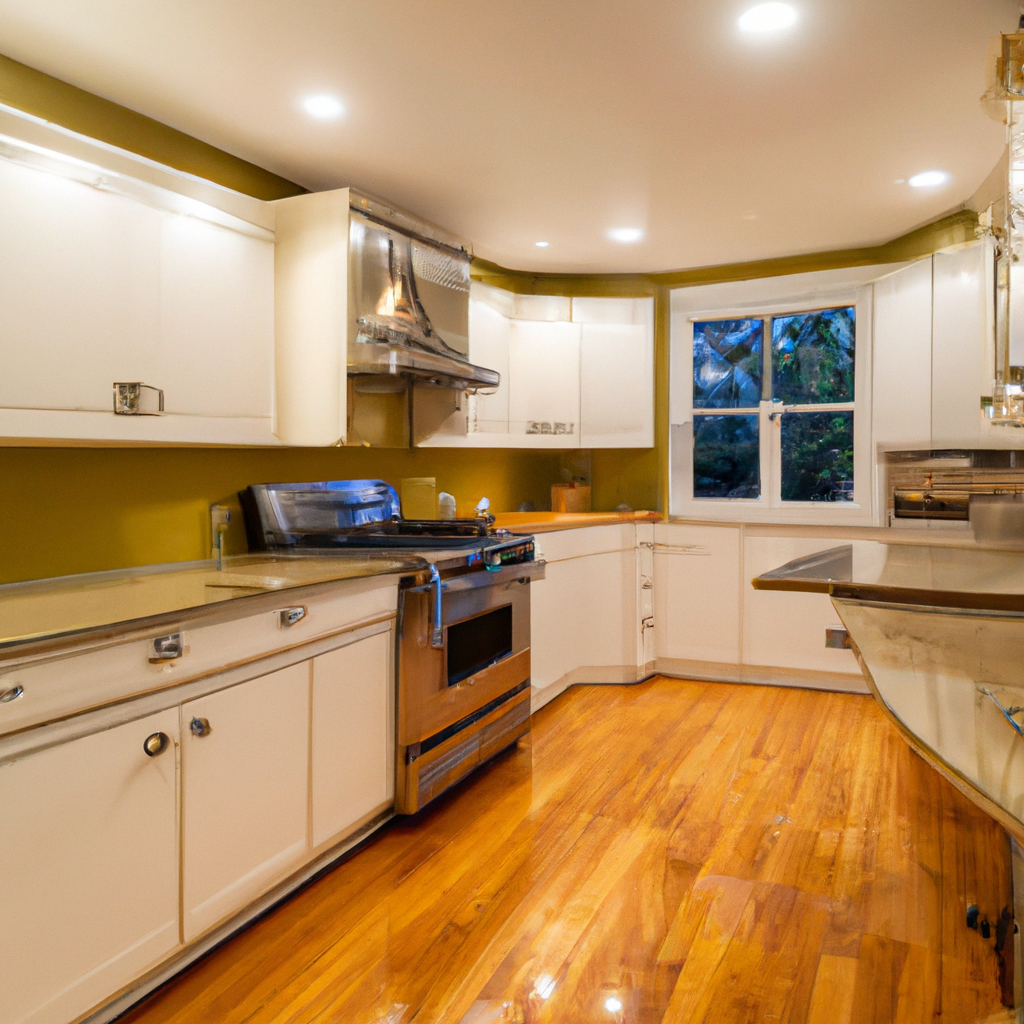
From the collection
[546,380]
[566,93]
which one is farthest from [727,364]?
[566,93]

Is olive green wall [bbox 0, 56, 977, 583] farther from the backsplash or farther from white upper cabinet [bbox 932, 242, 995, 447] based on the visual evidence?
white upper cabinet [bbox 932, 242, 995, 447]

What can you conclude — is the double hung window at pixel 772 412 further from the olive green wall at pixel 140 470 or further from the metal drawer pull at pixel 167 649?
the metal drawer pull at pixel 167 649

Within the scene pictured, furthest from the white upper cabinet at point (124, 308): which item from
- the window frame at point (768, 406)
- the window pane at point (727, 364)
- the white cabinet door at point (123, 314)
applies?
the window pane at point (727, 364)

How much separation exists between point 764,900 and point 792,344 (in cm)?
315

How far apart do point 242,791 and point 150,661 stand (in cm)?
44

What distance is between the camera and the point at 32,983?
1.33 metres

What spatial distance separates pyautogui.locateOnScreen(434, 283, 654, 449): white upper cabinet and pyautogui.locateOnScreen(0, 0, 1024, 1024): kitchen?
351 mm

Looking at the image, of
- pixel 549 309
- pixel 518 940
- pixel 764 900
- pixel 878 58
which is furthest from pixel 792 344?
pixel 518 940

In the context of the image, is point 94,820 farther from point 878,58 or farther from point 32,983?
point 878,58

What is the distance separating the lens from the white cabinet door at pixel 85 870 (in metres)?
1.30

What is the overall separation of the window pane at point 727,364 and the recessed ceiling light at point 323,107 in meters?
2.75

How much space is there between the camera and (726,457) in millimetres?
4492

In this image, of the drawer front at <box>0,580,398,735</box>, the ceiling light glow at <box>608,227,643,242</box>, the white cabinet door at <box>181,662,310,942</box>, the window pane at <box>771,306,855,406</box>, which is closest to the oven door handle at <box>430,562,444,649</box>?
the drawer front at <box>0,580,398,735</box>

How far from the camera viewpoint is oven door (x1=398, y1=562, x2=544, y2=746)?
238cm
